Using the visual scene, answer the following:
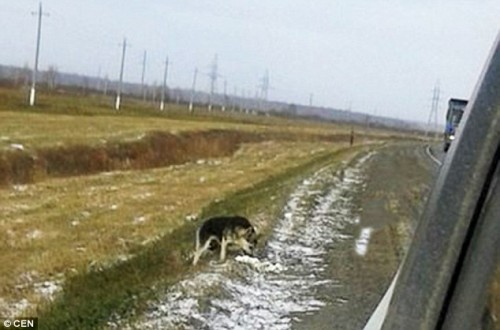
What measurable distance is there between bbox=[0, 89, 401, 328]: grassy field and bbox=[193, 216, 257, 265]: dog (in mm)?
405

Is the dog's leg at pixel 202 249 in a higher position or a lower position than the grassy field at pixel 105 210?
higher

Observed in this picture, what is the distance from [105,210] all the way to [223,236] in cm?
692

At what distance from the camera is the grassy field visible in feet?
30.0

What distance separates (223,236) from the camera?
10727 mm

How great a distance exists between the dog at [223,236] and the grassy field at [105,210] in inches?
15.9

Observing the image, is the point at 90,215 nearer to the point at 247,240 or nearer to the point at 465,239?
the point at 247,240

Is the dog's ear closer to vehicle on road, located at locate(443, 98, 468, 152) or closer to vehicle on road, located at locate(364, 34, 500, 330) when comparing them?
vehicle on road, located at locate(443, 98, 468, 152)

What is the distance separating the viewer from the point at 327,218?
601 inches

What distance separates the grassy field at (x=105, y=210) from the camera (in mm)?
9156

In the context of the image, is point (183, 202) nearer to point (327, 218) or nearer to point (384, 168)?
point (327, 218)

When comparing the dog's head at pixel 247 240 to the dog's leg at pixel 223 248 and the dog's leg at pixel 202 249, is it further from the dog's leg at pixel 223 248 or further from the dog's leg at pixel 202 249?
the dog's leg at pixel 202 249

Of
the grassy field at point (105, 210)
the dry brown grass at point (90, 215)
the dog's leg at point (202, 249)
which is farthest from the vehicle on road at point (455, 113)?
the dog's leg at point (202, 249)

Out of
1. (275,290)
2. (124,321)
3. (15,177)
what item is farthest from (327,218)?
(15,177)

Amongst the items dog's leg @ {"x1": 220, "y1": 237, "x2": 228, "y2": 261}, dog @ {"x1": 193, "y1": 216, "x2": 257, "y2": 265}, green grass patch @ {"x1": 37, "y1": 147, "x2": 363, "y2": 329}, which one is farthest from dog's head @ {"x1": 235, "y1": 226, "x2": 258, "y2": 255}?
green grass patch @ {"x1": 37, "y1": 147, "x2": 363, "y2": 329}
